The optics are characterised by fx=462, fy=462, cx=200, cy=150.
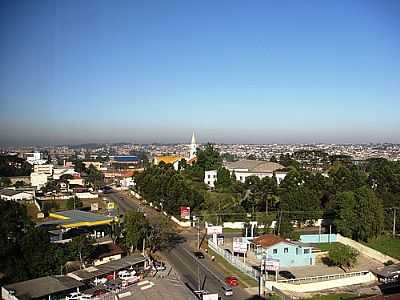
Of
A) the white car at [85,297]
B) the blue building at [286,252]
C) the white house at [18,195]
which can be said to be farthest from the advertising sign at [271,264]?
the white house at [18,195]

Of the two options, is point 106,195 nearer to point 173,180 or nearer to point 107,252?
point 173,180

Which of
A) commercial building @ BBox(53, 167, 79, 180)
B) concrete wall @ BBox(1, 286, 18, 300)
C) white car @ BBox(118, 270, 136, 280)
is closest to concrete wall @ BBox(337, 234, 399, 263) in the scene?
white car @ BBox(118, 270, 136, 280)

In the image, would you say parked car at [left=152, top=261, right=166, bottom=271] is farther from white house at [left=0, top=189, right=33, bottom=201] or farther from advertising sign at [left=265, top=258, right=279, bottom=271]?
white house at [left=0, top=189, right=33, bottom=201]

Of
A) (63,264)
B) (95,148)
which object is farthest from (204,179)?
(95,148)

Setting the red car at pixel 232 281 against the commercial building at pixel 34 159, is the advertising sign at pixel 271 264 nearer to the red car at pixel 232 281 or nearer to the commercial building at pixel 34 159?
the red car at pixel 232 281

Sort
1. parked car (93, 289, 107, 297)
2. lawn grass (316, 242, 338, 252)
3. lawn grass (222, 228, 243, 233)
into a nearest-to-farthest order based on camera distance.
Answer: parked car (93, 289, 107, 297), lawn grass (316, 242, 338, 252), lawn grass (222, 228, 243, 233)

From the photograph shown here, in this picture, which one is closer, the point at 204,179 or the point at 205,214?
the point at 205,214

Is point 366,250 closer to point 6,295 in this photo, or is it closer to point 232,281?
point 232,281
